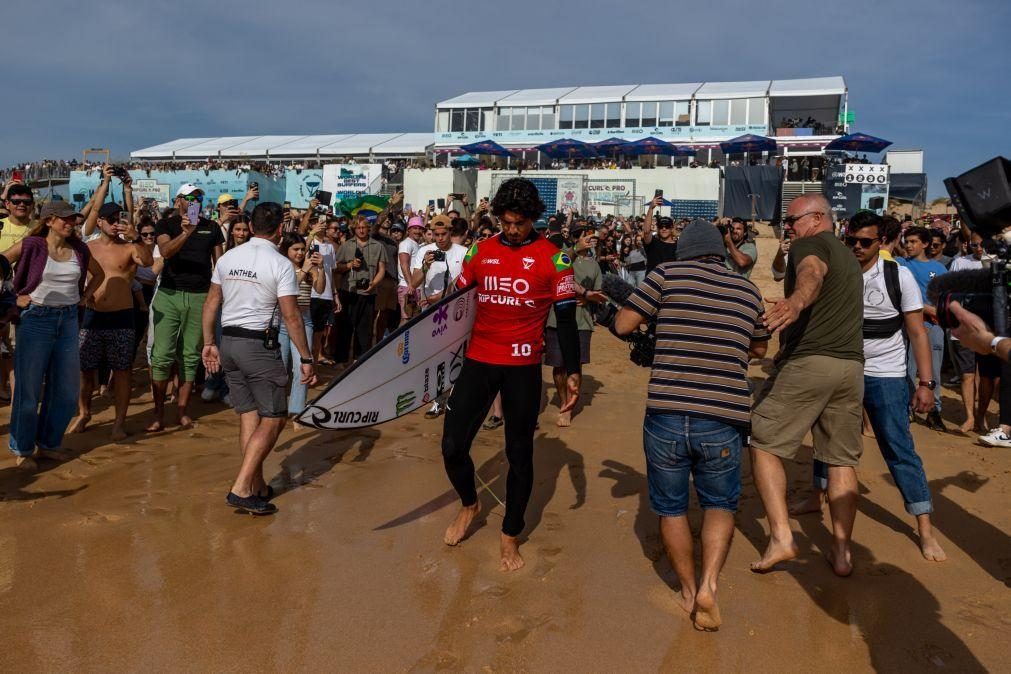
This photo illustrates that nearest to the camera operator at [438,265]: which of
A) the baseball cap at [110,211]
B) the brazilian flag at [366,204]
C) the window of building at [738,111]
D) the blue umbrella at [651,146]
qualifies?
the baseball cap at [110,211]

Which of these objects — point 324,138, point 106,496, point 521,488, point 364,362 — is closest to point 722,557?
point 521,488

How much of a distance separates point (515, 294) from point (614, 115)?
Result: 39628mm

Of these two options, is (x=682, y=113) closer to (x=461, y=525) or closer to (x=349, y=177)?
(x=349, y=177)

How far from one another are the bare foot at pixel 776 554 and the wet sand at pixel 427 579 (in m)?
0.08

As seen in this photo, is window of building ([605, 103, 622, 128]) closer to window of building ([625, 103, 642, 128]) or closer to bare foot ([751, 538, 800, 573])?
window of building ([625, 103, 642, 128])

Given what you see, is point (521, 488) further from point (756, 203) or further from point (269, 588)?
A: point (756, 203)

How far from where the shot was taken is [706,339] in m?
3.18

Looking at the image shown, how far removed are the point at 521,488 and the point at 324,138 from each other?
48380 mm

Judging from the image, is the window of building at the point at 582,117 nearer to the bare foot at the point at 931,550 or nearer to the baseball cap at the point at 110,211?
the baseball cap at the point at 110,211

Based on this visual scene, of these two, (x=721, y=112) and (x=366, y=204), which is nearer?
(x=366, y=204)

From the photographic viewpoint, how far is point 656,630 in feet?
10.7

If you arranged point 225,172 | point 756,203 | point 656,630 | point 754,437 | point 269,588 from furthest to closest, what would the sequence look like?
1. point 225,172
2. point 756,203
3. point 754,437
4. point 269,588
5. point 656,630

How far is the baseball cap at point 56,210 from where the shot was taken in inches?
207

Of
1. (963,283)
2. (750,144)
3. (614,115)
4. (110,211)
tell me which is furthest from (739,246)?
(614,115)
